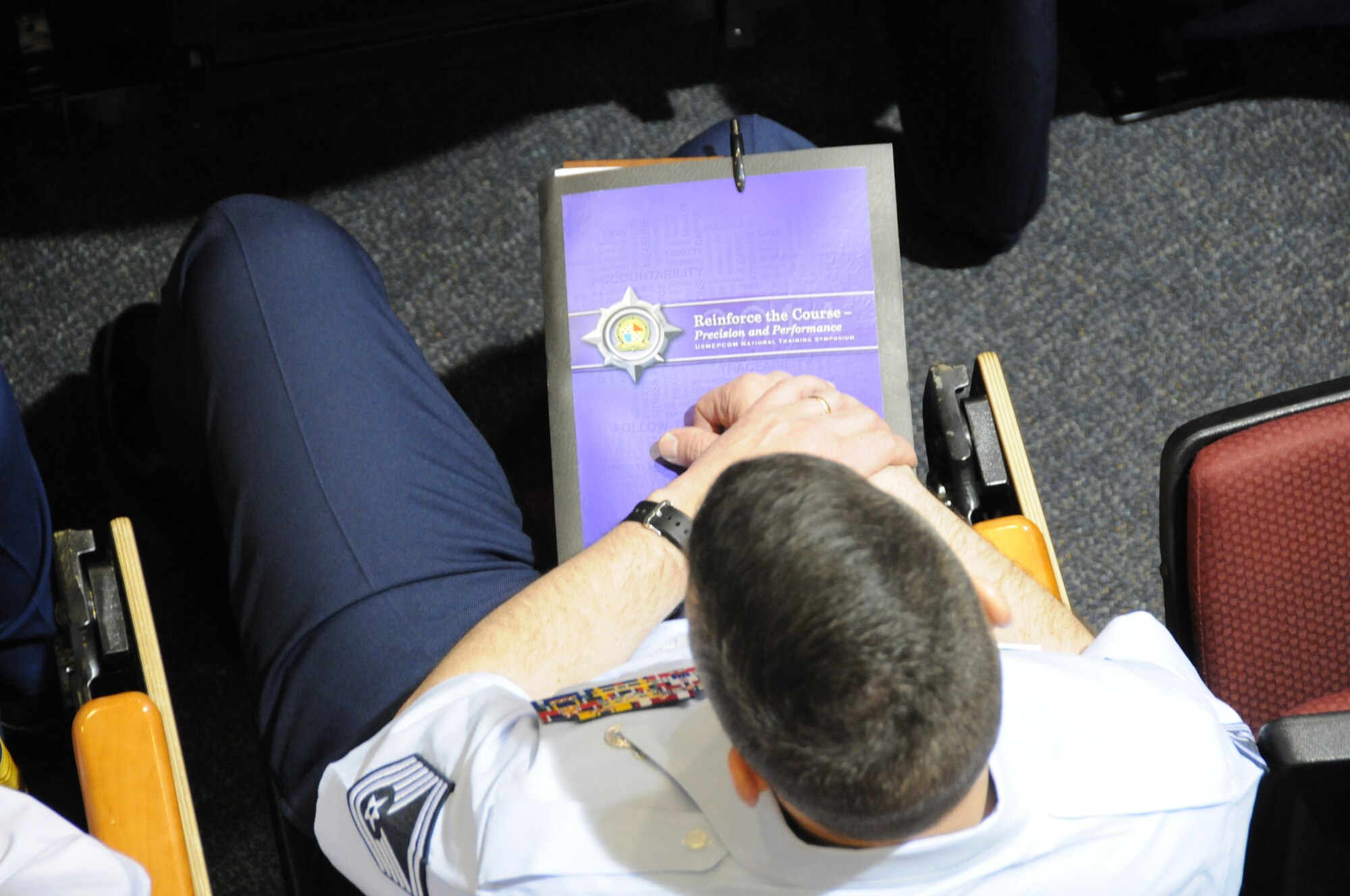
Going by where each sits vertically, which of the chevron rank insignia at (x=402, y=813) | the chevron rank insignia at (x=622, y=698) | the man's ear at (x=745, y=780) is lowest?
the chevron rank insignia at (x=402, y=813)

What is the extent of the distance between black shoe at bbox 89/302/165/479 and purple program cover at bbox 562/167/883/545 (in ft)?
2.32

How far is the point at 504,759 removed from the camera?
661 millimetres

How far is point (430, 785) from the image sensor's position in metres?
0.67

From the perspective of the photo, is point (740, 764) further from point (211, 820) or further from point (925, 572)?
point (211, 820)

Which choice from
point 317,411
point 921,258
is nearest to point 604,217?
point 317,411

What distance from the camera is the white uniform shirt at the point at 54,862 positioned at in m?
0.70

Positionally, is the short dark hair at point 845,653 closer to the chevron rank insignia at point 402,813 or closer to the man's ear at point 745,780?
the man's ear at point 745,780

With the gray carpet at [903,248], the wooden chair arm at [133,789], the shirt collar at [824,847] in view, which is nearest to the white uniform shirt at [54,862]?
the wooden chair arm at [133,789]

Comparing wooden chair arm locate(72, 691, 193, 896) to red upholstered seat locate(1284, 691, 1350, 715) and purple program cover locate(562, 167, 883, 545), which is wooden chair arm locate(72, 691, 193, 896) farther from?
red upholstered seat locate(1284, 691, 1350, 715)

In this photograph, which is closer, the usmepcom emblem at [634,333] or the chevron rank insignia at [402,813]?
the chevron rank insignia at [402,813]

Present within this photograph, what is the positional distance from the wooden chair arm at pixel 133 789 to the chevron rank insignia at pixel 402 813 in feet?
0.60

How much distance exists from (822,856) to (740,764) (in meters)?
0.07

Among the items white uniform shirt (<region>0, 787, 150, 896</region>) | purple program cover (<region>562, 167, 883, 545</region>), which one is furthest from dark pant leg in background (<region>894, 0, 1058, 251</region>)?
white uniform shirt (<region>0, 787, 150, 896</region>)

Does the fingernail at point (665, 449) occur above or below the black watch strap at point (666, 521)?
above
